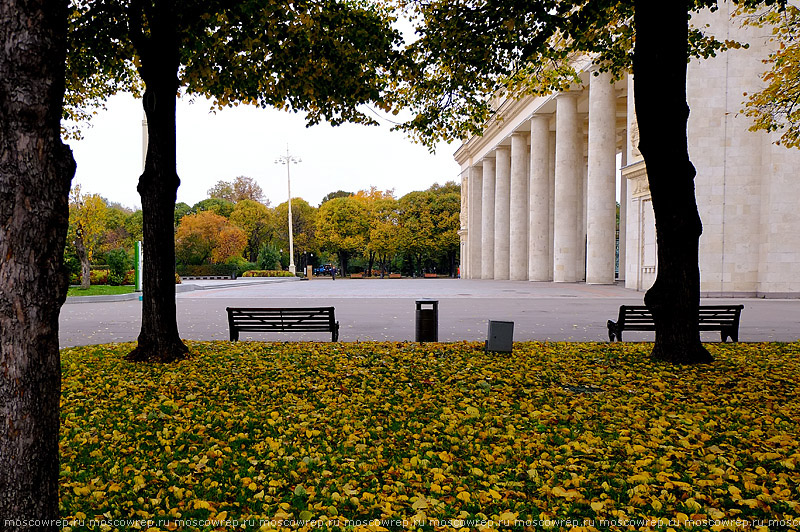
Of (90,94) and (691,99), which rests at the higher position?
(691,99)

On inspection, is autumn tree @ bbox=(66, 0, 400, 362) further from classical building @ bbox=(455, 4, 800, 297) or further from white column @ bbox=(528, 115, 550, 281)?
white column @ bbox=(528, 115, 550, 281)

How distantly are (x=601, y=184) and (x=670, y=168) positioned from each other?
1110 inches

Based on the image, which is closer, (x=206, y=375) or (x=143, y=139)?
(x=206, y=375)

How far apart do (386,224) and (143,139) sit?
56.5 m

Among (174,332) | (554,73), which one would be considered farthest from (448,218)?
(174,332)

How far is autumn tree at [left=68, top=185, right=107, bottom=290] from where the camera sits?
29.6 meters

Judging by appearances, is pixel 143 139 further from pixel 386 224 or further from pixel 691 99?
pixel 386 224

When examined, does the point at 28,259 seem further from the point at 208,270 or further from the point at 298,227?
the point at 298,227

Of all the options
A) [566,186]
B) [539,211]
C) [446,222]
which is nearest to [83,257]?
[566,186]

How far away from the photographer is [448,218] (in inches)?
3147

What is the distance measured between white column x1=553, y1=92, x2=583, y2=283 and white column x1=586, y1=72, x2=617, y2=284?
3939 millimetres

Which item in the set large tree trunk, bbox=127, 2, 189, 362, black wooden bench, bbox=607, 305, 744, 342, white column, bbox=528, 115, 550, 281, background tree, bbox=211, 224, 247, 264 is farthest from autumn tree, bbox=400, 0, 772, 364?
background tree, bbox=211, 224, 247, 264

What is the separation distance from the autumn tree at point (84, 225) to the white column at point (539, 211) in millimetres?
33011

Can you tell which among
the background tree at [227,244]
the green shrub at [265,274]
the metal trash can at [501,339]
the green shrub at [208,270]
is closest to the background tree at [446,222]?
the green shrub at [265,274]
